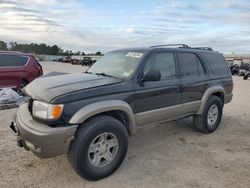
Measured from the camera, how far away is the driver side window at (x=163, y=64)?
4.80 m

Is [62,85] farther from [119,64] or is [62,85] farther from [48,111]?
[119,64]

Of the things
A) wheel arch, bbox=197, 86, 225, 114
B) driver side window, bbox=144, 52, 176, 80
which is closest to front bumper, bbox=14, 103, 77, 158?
driver side window, bbox=144, 52, 176, 80

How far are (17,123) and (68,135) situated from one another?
91 centimetres

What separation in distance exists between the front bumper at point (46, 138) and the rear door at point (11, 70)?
6.34 m

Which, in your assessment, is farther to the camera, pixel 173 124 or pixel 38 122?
pixel 173 124

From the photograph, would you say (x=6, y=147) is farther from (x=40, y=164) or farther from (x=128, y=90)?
(x=128, y=90)

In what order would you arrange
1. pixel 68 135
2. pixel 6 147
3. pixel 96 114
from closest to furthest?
pixel 68 135
pixel 96 114
pixel 6 147

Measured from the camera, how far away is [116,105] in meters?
4.04

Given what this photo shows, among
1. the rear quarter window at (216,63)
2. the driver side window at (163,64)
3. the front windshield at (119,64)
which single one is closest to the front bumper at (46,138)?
the front windshield at (119,64)

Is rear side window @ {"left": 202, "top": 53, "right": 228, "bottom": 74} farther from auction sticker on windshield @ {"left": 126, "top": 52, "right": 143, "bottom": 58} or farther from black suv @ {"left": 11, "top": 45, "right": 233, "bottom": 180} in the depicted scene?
auction sticker on windshield @ {"left": 126, "top": 52, "right": 143, "bottom": 58}

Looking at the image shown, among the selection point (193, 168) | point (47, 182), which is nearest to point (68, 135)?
point (47, 182)

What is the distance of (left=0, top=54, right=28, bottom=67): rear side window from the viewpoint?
959 centimetres

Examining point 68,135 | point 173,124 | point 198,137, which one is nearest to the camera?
point 68,135

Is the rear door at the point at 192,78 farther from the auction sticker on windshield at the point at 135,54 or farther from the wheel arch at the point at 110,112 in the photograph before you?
the wheel arch at the point at 110,112
